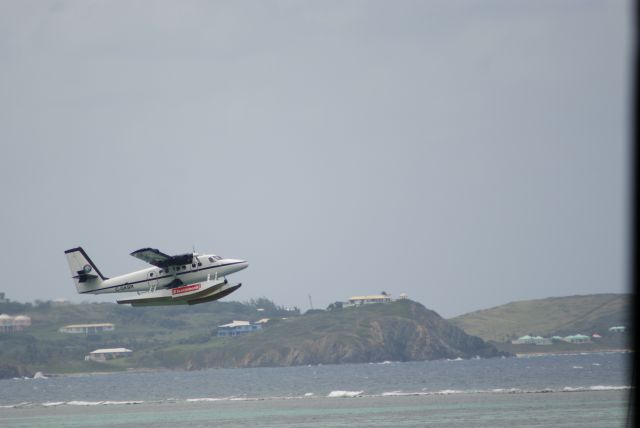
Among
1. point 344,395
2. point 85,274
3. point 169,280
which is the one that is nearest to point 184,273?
point 169,280

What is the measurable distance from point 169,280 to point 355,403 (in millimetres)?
72497

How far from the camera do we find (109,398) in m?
168

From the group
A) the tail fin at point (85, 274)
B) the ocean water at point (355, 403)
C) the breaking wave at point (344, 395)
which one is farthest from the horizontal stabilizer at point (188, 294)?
the breaking wave at point (344, 395)

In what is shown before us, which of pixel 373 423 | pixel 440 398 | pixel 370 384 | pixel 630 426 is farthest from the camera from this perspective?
pixel 370 384

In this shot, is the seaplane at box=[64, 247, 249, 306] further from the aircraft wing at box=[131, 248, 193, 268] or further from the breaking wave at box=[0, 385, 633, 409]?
the breaking wave at box=[0, 385, 633, 409]

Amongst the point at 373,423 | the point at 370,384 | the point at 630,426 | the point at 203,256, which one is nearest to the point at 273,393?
the point at 370,384

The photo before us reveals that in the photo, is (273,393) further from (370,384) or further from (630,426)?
(630,426)

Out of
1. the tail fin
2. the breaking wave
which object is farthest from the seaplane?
the breaking wave

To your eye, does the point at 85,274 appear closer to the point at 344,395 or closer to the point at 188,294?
the point at 188,294

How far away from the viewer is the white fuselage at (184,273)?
191 ft

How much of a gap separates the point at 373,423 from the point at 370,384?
271 ft

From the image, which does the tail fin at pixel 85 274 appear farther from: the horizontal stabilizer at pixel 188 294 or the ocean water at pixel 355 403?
the ocean water at pixel 355 403

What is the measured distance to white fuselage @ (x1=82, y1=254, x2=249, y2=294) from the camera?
191 ft

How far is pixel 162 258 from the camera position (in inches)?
2279
